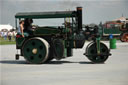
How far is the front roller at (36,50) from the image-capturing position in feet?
44.3

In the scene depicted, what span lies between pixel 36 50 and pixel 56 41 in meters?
0.82

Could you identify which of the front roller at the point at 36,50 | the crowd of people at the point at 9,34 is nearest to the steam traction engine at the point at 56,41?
the front roller at the point at 36,50

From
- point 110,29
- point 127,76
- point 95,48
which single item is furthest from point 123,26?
point 127,76

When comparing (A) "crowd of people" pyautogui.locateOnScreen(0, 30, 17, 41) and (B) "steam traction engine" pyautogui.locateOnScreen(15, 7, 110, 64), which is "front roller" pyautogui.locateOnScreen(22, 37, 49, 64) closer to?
(B) "steam traction engine" pyautogui.locateOnScreen(15, 7, 110, 64)

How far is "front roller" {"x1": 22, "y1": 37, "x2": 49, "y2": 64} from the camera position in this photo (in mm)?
13508

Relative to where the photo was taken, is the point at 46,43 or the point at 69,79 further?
the point at 46,43

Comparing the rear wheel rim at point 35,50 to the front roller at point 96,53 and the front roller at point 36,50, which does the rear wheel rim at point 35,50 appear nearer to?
the front roller at point 36,50

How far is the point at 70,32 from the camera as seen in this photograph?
13.9 meters

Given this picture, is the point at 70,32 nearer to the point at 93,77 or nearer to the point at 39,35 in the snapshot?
the point at 39,35

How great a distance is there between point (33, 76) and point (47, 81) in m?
1.08

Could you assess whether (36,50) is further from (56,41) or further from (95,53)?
(95,53)

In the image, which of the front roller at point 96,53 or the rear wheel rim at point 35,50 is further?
the front roller at point 96,53

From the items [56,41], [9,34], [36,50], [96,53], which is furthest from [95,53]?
[9,34]

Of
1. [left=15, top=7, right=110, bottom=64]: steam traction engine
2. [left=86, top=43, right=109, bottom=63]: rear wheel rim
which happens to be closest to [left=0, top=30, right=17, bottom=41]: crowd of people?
[left=15, top=7, right=110, bottom=64]: steam traction engine
